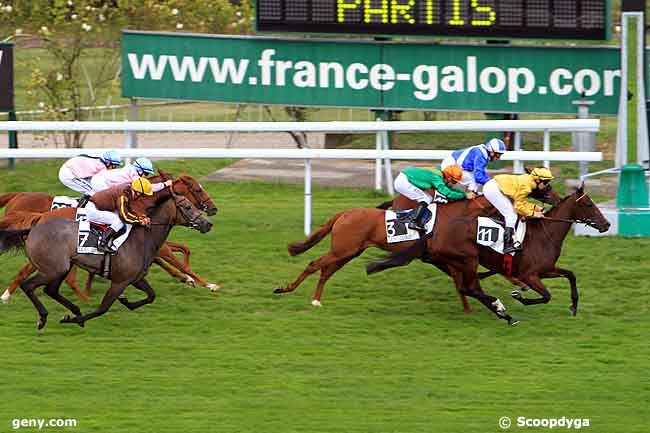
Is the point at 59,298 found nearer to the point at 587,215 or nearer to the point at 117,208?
the point at 117,208

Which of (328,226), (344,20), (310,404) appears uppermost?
(344,20)

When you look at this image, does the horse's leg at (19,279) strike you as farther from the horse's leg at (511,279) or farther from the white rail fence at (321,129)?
the horse's leg at (511,279)

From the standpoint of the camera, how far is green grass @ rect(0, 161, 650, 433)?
7277mm

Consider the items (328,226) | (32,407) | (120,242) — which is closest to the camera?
(32,407)

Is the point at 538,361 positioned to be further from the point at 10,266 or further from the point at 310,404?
the point at 10,266

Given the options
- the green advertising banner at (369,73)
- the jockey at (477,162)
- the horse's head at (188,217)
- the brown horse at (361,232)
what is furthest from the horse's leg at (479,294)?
the green advertising banner at (369,73)

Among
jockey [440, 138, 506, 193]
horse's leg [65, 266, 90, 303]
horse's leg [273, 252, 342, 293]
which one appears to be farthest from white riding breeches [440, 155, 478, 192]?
horse's leg [65, 266, 90, 303]

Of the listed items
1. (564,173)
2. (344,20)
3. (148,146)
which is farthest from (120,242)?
(148,146)

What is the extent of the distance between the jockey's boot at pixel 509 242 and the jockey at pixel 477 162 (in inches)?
20.8

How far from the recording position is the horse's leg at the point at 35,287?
8938 millimetres

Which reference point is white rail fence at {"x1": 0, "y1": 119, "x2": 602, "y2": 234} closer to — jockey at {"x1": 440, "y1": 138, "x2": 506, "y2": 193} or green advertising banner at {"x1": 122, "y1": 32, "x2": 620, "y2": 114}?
jockey at {"x1": 440, "y1": 138, "x2": 506, "y2": 193}

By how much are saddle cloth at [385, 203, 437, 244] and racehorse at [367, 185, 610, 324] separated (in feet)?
0.42

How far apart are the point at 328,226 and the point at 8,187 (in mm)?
4596

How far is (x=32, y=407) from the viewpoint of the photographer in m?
7.36
